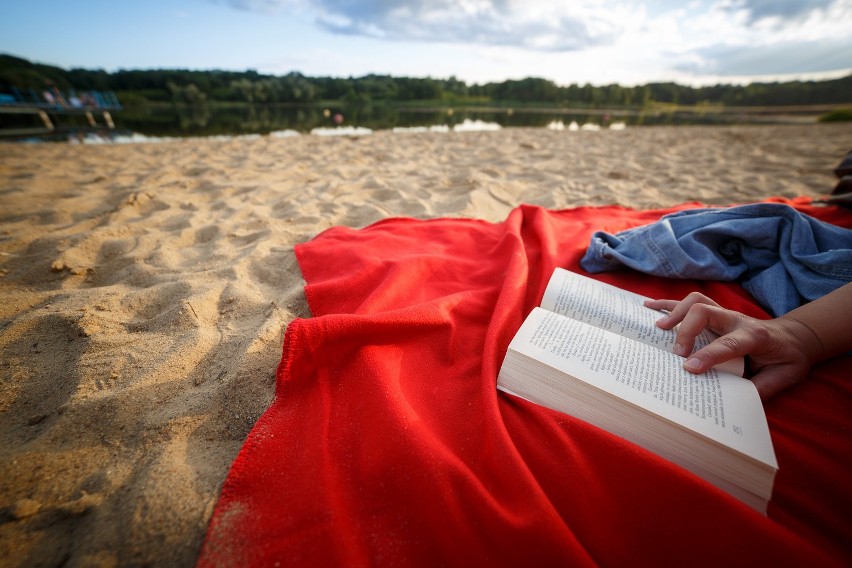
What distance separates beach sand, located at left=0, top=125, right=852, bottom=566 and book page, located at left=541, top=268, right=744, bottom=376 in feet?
3.37

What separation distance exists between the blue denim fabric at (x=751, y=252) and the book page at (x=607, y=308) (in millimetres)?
240

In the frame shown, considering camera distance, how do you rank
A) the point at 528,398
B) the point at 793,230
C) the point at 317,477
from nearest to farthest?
1. the point at 317,477
2. the point at 528,398
3. the point at 793,230

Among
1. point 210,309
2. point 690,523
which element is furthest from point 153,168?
point 690,523

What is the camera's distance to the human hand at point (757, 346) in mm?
785

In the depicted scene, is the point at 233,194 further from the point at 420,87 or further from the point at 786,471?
the point at 420,87

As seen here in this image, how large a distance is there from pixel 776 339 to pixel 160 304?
203cm

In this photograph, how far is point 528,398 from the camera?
0.85m

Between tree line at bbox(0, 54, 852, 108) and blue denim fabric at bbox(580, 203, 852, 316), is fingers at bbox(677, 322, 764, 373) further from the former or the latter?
tree line at bbox(0, 54, 852, 108)

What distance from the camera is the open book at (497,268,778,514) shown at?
0.65 meters

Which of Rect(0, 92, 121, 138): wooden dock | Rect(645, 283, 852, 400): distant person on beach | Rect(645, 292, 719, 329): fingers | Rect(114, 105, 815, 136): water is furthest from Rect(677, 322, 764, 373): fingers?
Rect(0, 92, 121, 138): wooden dock

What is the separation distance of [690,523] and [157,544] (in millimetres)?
1034

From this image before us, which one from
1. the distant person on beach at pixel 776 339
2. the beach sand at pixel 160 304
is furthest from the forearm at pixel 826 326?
the beach sand at pixel 160 304

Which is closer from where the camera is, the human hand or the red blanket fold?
the red blanket fold

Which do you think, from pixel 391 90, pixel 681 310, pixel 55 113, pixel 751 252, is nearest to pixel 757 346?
pixel 681 310
